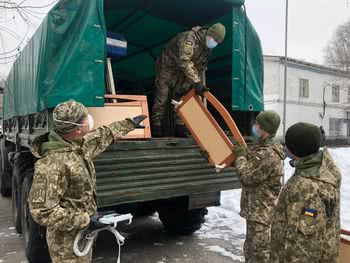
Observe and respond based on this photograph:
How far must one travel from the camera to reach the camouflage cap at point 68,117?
243 cm

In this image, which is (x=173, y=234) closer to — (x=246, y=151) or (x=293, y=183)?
(x=246, y=151)

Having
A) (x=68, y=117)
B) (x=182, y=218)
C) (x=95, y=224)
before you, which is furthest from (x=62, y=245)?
(x=182, y=218)

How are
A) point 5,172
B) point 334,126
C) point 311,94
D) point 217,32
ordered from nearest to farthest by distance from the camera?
1. point 217,32
2. point 5,172
3. point 311,94
4. point 334,126

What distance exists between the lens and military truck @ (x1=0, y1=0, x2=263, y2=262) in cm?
347

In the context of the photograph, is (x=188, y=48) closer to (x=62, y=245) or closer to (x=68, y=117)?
(x=68, y=117)

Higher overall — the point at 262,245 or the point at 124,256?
the point at 262,245

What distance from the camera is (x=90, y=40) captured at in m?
3.47

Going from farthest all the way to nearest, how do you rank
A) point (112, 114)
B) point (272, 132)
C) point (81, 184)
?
1. point (112, 114)
2. point (272, 132)
3. point (81, 184)

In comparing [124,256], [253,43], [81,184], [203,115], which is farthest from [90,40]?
[124,256]

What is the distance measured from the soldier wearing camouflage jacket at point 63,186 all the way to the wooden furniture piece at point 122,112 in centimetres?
107

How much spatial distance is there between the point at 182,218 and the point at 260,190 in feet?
6.84

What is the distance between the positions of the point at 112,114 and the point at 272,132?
1.46 metres

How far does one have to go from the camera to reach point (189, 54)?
4.31 meters

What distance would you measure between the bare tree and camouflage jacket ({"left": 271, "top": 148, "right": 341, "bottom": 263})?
1086 inches
